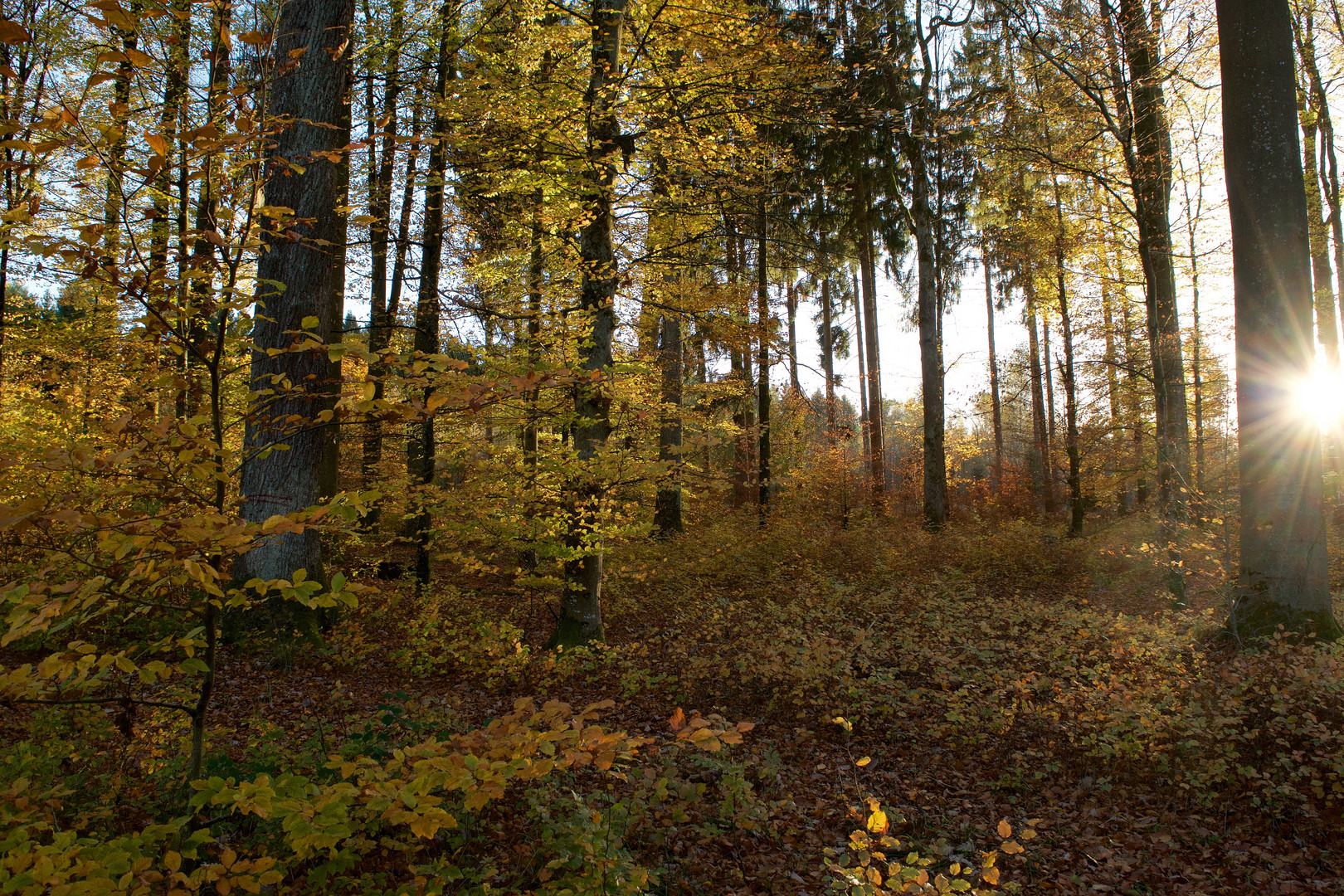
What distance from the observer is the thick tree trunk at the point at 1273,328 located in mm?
5820

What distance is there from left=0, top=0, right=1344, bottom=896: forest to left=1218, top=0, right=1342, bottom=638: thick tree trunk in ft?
0.12

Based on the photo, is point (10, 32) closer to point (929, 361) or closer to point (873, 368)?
point (929, 361)

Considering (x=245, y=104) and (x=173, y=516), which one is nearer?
(x=173, y=516)

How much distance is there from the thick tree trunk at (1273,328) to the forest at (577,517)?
4cm

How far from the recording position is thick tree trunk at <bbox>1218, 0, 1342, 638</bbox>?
5.82 meters

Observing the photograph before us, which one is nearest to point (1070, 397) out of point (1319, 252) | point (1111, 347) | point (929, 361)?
point (1111, 347)

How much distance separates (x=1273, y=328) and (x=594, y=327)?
6.32 metres

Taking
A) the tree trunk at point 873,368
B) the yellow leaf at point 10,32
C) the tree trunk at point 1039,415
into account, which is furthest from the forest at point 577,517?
the tree trunk at point 1039,415

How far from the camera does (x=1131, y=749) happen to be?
4.30 metres

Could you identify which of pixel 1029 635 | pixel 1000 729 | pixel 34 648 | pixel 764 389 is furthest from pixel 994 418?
Result: pixel 34 648

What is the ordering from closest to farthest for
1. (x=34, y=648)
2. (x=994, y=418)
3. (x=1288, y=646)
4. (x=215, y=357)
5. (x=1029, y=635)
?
(x=215, y=357)
(x=1288, y=646)
(x=34, y=648)
(x=1029, y=635)
(x=994, y=418)

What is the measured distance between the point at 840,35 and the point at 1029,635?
12.4 metres

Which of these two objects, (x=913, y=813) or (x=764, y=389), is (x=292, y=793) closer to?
(x=913, y=813)

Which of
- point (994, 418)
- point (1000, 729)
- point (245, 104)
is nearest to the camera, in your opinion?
point (245, 104)
